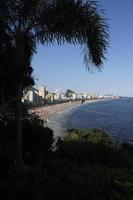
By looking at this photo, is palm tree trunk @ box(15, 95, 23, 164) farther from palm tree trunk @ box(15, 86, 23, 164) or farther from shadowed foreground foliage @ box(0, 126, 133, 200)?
shadowed foreground foliage @ box(0, 126, 133, 200)

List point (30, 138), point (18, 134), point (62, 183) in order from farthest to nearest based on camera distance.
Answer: point (30, 138), point (18, 134), point (62, 183)

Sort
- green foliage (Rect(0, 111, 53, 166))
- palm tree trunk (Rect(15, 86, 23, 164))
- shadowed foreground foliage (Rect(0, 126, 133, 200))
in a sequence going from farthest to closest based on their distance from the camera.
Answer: green foliage (Rect(0, 111, 53, 166)) → palm tree trunk (Rect(15, 86, 23, 164)) → shadowed foreground foliage (Rect(0, 126, 133, 200))

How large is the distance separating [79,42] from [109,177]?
3.82m

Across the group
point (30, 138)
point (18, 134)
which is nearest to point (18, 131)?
point (18, 134)

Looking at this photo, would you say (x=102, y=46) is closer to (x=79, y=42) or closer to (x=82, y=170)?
(x=79, y=42)

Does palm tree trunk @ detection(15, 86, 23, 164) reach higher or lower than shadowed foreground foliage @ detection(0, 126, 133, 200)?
higher

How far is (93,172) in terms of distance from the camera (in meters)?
8.04

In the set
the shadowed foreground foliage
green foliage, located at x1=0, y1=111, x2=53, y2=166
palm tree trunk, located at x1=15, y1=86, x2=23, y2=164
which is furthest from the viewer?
green foliage, located at x1=0, y1=111, x2=53, y2=166

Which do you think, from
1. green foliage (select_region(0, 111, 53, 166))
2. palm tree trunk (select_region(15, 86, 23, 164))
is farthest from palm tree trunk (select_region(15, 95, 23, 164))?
green foliage (select_region(0, 111, 53, 166))

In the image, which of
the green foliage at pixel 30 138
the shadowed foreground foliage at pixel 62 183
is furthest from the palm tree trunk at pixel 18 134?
the green foliage at pixel 30 138

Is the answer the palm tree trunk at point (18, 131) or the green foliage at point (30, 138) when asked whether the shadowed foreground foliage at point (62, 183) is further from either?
the green foliage at point (30, 138)

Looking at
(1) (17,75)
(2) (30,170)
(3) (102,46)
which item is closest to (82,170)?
(2) (30,170)

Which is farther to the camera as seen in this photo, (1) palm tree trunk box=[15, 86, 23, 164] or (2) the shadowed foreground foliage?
(1) palm tree trunk box=[15, 86, 23, 164]

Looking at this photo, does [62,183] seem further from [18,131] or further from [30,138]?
[30,138]
